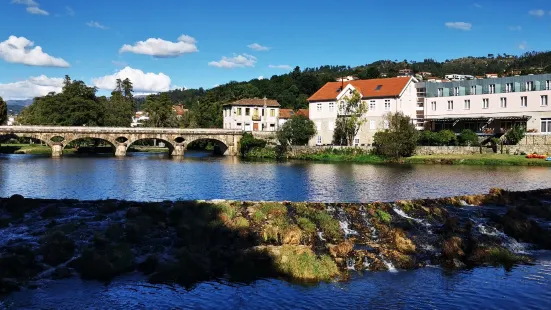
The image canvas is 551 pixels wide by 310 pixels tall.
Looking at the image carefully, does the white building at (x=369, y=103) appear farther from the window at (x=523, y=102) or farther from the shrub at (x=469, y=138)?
the window at (x=523, y=102)

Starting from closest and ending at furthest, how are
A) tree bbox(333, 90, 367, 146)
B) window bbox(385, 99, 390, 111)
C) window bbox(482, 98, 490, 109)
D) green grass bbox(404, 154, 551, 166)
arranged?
green grass bbox(404, 154, 551, 166) < window bbox(482, 98, 490, 109) < tree bbox(333, 90, 367, 146) < window bbox(385, 99, 390, 111)

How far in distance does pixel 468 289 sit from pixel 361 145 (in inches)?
2652

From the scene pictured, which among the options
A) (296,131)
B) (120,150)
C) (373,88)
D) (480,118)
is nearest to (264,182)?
(296,131)

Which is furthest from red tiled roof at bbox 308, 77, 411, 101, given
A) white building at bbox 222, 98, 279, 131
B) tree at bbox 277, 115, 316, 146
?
white building at bbox 222, 98, 279, 131

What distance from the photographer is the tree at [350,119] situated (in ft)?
282

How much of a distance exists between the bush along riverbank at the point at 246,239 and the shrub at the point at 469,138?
4821 centimetres

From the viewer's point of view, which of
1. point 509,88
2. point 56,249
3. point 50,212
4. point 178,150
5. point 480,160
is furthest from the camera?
point 178,150

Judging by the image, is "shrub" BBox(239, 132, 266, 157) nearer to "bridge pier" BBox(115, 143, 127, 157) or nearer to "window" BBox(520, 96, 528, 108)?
"bridge pier" BBox(115, 143, 127, 157)

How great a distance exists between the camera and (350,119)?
86.2 metres

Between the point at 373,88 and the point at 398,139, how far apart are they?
630 inches

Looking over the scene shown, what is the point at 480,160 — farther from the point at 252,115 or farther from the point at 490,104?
the point at 252,115

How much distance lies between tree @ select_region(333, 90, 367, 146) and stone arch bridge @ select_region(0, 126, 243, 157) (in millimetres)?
20348

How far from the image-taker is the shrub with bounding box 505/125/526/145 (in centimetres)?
7294

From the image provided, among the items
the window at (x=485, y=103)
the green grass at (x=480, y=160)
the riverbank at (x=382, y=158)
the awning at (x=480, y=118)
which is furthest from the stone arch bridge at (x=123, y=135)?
the window at (x=485, y=103)
